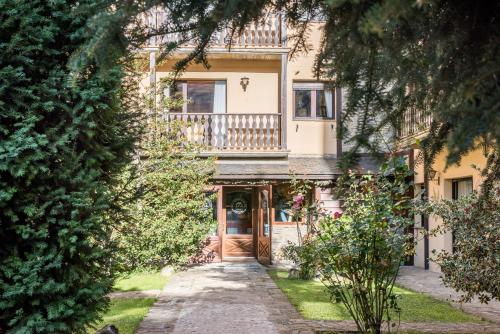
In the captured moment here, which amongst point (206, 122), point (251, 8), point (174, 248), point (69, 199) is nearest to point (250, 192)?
point (206, 122)

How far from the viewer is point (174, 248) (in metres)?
13.4

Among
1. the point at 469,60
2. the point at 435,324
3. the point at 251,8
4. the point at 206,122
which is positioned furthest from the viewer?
the point at 206,122

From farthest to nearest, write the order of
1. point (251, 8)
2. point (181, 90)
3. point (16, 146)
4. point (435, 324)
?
point (181, 90)
point (435, 324)
point (16, 146)
point (251, 8)

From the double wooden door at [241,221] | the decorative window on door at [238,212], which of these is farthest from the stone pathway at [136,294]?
the decorative window on door at [238,212]

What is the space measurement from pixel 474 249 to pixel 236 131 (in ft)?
32.5

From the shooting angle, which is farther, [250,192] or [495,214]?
[250,192]

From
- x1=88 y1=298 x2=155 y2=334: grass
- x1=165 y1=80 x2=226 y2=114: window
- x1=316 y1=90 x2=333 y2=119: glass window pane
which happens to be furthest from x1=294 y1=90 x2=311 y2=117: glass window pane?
x1=88 y1=298 x2=155 y2=334: grass

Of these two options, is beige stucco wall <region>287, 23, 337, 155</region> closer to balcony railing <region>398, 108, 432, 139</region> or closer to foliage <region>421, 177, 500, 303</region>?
foliage <region>421, 177, 500, 303</region>

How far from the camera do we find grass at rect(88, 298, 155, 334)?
696cm

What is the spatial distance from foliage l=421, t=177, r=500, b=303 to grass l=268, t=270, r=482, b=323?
0.85 meters

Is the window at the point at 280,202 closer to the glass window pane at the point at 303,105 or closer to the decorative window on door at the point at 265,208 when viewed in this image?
the decorative window on door at the point at 265,208

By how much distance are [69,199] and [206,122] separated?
11.6 m

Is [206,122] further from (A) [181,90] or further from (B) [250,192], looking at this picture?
(B) [250,192]

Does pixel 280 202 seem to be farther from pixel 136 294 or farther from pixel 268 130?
pixel 136 294
